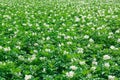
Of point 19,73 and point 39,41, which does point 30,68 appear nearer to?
point 19,73

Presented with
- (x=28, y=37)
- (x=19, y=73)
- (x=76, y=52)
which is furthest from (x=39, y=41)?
(x=19, y=73)

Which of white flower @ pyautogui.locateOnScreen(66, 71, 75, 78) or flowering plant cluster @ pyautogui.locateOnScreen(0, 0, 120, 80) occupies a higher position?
white flower @ pyautogui.locateOnScreen(66, 71, 75, 78)

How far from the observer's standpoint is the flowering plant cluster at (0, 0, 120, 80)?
258 inches

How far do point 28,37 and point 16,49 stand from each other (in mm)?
1401

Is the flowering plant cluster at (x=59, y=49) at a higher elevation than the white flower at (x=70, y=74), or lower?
lower

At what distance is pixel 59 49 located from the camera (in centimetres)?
778

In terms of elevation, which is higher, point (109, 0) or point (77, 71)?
point (77, 71)

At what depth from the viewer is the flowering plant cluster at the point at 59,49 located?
21.5 feet

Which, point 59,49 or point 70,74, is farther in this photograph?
point 59,49

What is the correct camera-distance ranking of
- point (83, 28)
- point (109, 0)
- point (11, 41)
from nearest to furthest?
point (11, 41) < point (83, 28) < point (109, 0)

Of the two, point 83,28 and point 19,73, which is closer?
point 19,73

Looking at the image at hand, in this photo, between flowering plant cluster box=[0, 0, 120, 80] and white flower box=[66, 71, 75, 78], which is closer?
white flower box=[66, 71, 75, 78]

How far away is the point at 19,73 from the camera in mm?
6375

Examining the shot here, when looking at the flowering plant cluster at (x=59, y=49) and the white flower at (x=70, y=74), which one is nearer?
the white flower at (x=70, y=74)
